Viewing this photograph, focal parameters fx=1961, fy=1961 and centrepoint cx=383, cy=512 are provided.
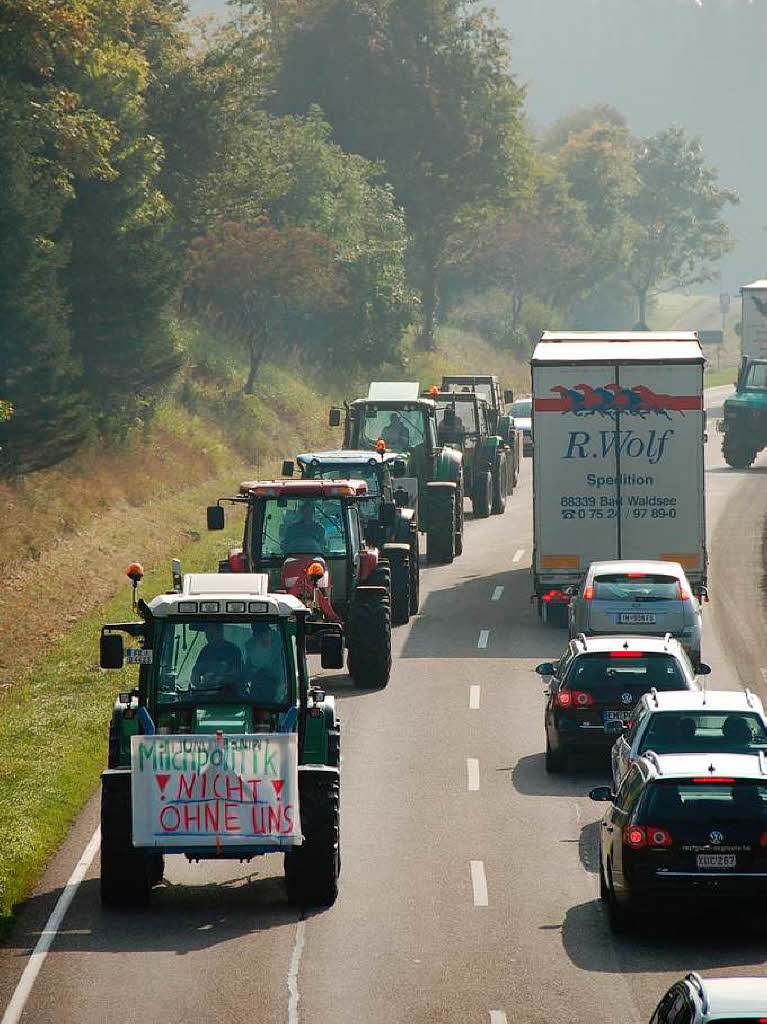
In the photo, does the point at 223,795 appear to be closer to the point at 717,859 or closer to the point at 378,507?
the point at 717,859

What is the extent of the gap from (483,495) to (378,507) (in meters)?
17.6

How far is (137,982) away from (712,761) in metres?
5.18

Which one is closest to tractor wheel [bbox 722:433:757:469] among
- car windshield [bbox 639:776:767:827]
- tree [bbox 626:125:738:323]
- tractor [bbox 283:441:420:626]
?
tractor [bbox 283:441:420:626]

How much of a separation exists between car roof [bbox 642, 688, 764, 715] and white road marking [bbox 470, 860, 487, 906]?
7.71ft

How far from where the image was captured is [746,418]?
61219 mm

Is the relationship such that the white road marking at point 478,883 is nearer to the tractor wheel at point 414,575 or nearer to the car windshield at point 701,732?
the car windshield at point 701,732

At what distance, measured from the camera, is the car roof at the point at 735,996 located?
9617 mm

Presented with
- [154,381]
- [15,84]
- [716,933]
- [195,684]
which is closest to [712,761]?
[716,933]

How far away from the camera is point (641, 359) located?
3391 centimetres

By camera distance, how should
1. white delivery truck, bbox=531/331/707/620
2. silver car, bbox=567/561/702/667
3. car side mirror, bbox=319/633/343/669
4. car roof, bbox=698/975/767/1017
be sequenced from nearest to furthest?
car roof, bbox=698/975/767/1017
car side mirror, bbox=319/633/343/669
silver car, bbox=567/561/702/667
white delivery truck, bbox=531/331/707/620

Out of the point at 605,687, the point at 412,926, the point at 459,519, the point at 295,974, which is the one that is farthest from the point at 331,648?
the point at 459,519

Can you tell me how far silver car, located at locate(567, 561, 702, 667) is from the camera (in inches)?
1136

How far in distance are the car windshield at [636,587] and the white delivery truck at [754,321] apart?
4381 centimetres

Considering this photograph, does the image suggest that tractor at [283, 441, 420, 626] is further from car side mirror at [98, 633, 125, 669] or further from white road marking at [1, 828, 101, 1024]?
car side mirror at [98, 633, 125, 669]
